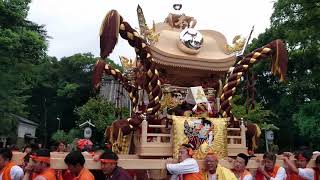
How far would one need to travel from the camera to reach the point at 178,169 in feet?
14.5

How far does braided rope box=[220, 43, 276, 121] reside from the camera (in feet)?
25.4

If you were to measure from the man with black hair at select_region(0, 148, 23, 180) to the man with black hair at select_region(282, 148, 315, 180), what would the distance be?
11.4 feet

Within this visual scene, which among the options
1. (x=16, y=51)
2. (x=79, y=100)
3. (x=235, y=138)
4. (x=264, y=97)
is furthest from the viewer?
(x=79, y=100)

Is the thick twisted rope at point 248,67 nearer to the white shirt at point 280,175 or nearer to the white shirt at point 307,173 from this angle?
the white shirt at point 307,173

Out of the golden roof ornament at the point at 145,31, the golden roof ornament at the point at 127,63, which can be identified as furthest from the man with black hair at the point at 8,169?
the golden roof ornament at the point at 127,63

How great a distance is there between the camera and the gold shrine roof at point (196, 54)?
26.3 ft

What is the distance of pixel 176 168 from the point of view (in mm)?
4430

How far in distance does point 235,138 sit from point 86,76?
3372 cm

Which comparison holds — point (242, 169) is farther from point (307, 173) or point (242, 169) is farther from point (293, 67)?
point (293, 67)

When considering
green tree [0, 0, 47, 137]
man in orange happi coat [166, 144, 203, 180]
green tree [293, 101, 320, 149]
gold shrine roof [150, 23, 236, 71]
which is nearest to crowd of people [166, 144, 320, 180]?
man in orange happi coat [166, 144, 203, 180]

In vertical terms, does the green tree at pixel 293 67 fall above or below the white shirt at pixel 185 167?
A: above

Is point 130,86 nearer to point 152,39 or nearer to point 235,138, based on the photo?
point 152,39

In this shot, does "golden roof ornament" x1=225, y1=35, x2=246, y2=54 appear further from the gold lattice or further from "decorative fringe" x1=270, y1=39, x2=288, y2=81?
the gold lattice

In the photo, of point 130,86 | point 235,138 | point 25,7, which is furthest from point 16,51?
point 235,138
